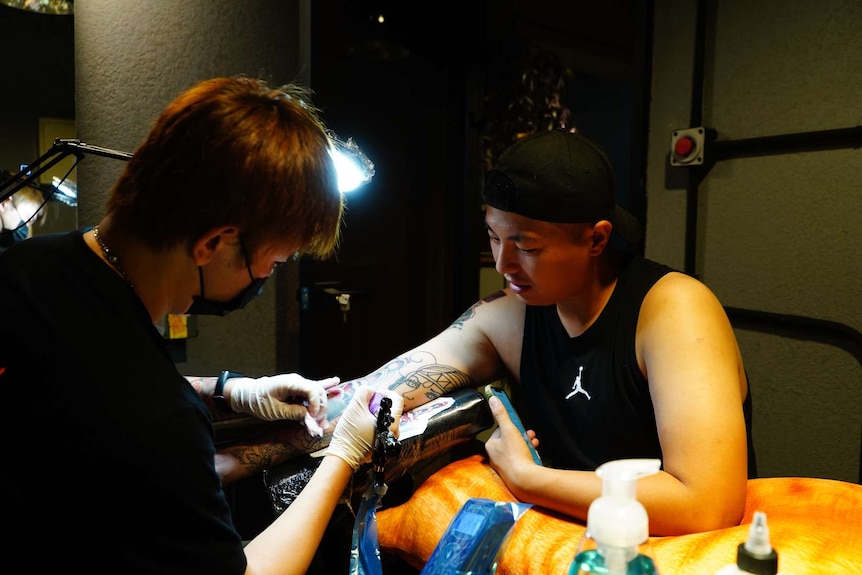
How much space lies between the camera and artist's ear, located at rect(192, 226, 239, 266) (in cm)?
78

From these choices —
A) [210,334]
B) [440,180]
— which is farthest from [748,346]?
[210,334]

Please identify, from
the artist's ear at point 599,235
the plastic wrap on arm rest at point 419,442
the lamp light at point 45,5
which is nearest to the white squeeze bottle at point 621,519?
the plastic wrap on arm rest at point 419,442

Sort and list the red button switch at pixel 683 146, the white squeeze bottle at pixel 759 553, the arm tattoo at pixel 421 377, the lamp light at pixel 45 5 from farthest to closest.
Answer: the red button switch at pixel 683 146
the lamp light at pixel 45 5
the arm tattoo at pixel 421 377
the white squeeze bottle at pixel 759 553

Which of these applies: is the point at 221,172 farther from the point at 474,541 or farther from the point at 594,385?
the point at 594,385

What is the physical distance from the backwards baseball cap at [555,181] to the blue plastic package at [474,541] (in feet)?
1.86

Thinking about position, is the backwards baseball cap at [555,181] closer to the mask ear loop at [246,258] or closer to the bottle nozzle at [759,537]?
the mask ear loop at [246,258]

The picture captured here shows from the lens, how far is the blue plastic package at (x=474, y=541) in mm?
812

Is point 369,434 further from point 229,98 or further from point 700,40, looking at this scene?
point 700,40

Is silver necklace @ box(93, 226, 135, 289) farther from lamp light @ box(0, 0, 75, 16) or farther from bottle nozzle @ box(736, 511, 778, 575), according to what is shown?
lamp light @ box(0, 0, 75, 16)

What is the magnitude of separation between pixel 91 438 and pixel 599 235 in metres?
0.97

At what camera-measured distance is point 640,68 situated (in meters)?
2.33

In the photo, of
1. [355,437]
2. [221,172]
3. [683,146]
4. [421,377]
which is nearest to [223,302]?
[221,172]

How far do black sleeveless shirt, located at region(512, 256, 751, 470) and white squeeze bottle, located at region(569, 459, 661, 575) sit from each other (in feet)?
1.98

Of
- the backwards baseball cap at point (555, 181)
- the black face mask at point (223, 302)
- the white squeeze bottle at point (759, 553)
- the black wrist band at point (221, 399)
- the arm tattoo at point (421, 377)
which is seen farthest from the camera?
the arm tattoo at point (421, 377)
